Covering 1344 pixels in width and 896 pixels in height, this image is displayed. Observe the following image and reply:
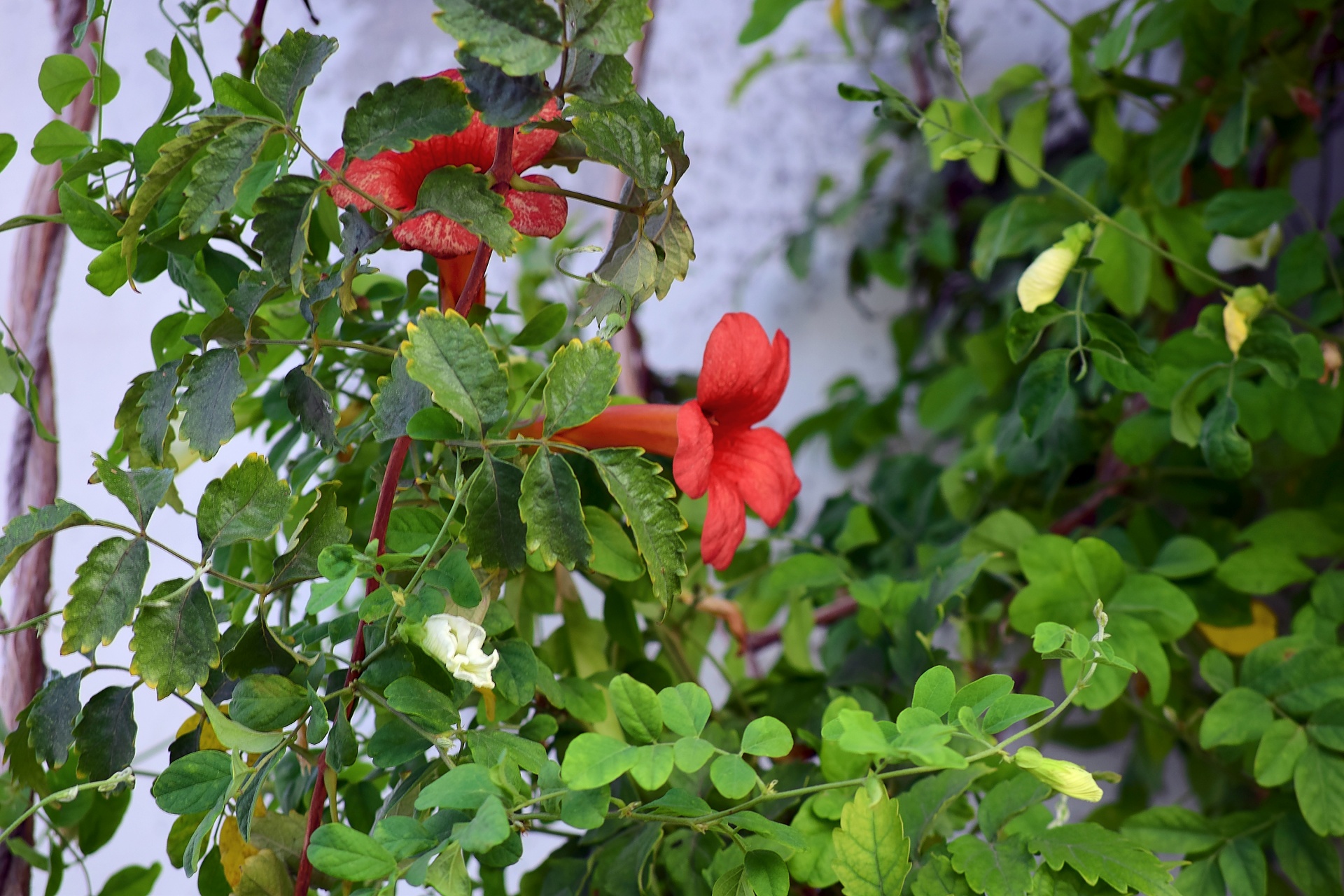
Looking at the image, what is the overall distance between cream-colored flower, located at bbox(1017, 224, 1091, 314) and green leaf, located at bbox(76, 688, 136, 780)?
507 mm

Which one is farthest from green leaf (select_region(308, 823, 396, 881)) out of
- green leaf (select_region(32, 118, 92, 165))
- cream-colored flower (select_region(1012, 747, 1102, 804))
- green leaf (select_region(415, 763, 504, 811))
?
green leaf (select_region(32, 118, 92, 165))

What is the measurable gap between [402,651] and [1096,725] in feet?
2.47

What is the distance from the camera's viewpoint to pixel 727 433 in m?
0.50

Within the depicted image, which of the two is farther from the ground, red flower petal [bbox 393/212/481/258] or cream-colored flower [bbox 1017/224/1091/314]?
red flower petal [bbox 393/212/481/258]

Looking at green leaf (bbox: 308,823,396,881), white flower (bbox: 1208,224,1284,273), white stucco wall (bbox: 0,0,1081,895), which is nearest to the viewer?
green leaf (bbox: 308,823,396,881)

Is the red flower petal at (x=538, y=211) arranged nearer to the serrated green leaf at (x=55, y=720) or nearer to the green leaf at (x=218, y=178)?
the green leaf at (x=218, y=178)

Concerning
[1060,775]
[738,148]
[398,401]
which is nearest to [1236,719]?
[1060,775]

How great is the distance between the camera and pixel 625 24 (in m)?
0.34

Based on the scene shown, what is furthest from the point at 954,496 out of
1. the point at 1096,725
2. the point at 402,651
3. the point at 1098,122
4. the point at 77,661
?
the point at 77,661

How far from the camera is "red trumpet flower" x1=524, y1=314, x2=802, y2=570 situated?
0.44 metres

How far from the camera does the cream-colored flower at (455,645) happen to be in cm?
34

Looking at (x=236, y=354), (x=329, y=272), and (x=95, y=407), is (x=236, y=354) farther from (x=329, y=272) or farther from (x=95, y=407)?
(x=95, y=407)

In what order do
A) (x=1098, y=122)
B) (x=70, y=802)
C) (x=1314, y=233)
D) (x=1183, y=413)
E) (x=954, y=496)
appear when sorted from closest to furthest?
(x=70, y=802), (x=1183, y=413), (x=1314, y=233), (x=1098, y=122), (x=954, y=496)

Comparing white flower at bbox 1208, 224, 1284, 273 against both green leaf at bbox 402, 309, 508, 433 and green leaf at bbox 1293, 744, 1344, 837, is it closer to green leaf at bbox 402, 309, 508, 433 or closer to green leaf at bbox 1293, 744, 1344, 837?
green leaf at bbox 1293, 744, 1344, 837
